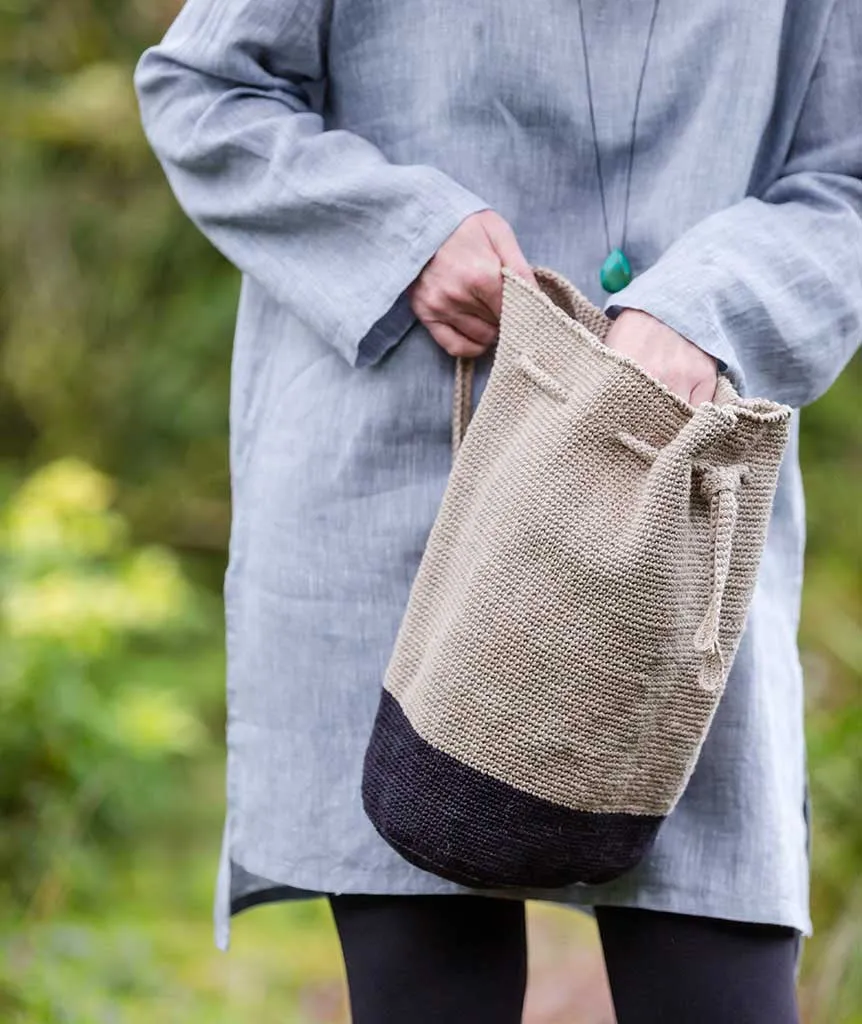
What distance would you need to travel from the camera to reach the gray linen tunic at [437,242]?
45.3 inches

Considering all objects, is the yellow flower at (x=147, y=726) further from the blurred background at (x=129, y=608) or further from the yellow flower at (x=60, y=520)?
the yellow flower at (x=60, y=520)

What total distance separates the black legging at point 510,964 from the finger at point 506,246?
492 mm

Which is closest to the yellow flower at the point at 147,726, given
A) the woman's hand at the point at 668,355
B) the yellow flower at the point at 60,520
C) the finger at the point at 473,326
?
the yellow flower at the point at 60,520

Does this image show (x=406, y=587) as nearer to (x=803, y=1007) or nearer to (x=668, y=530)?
(x=668, y=530)

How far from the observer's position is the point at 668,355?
1.06m

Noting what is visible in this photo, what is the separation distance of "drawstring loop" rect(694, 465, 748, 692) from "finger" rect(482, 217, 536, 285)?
218 millimetres

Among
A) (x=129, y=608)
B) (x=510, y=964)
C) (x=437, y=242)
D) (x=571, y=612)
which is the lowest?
→ (x=129, y=608)

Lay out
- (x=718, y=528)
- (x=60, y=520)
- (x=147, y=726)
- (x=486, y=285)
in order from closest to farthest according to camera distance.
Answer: (x=718, y=528) → (x=486, y=285) → (x=147, y=726) → (x=60, y=520)

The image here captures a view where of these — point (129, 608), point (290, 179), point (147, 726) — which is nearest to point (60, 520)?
point (129, 608)

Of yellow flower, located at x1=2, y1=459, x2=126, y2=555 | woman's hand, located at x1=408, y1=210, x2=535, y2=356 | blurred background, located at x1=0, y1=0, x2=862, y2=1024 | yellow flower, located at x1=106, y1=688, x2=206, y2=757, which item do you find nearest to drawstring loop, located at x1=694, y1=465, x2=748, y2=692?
woman's hand, located at x1=408, y1=210, x2=535, y2=356

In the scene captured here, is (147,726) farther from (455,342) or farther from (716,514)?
(716,514)

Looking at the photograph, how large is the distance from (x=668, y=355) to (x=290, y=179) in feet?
1.08

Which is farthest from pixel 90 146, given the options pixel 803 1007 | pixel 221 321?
→ pixel 803 1007

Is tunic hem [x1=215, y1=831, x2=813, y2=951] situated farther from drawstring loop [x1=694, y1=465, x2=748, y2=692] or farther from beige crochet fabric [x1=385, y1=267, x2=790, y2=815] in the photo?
drawstring loop [x1=694, y1=465, x2=748, y2=692]
